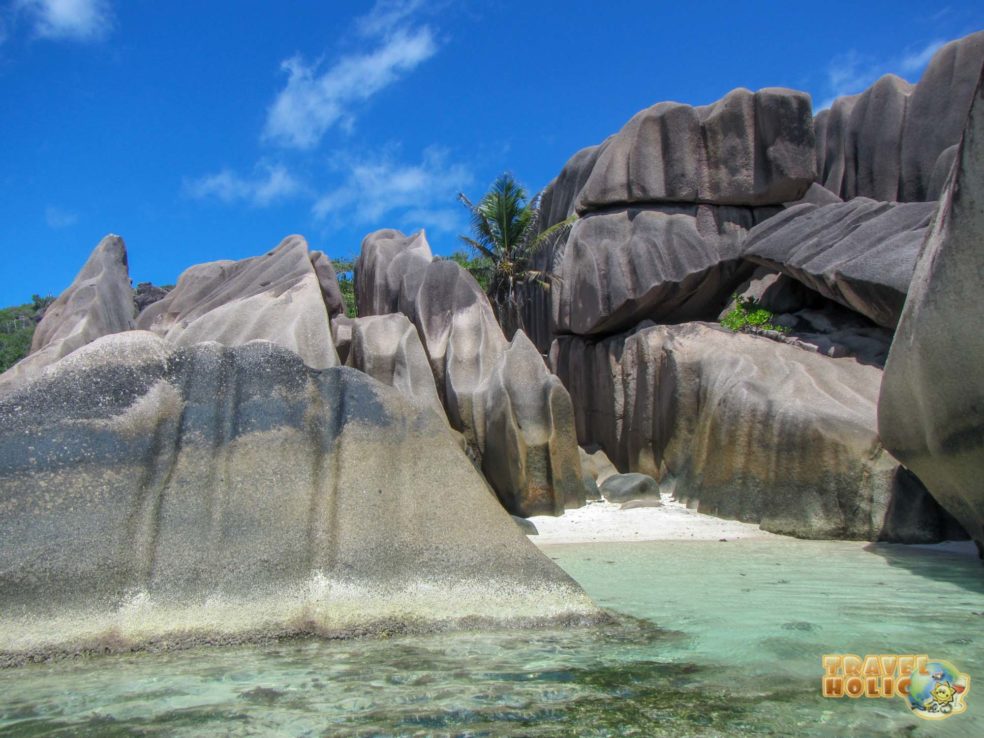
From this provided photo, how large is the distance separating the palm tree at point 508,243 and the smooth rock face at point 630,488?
26.5ft

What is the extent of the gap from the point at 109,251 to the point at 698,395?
39.0 feet

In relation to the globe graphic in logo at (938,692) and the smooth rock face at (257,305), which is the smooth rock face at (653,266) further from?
the globe graphic in logo at (938,692)

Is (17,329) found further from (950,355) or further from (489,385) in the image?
(950,355)

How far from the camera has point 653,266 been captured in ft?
51.3

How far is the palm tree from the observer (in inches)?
801

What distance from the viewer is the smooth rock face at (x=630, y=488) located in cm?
1234

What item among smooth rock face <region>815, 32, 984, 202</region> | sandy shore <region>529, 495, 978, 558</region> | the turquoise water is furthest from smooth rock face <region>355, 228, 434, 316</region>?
the turquoise water

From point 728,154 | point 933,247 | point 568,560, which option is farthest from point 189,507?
point 728,154

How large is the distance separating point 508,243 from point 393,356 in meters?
7.77

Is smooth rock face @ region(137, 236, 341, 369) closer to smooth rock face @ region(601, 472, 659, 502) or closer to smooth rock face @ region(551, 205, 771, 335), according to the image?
smooth rock face @ region(601, 472, 659, 502)

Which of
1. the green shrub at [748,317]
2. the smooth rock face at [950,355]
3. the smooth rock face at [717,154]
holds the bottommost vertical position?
the smooth rock face at [950,355]

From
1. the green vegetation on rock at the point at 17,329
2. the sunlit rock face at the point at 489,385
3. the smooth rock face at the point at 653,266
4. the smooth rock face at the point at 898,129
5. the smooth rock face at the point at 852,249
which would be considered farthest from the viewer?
→ the green vegetation on rock at the point at 17,329

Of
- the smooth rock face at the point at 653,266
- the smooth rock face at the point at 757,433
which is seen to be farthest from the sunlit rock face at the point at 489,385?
the smooth rock face at the point at 653,266

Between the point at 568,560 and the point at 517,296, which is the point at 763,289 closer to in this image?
the point at 517,296
